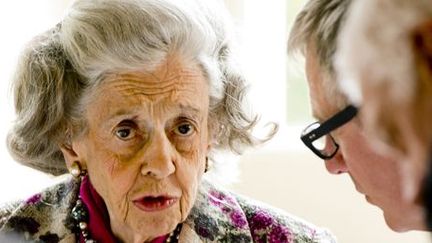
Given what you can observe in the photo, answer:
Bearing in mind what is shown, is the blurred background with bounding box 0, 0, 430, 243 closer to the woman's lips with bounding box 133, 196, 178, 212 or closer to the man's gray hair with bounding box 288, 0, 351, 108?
the woman's lips with bounding box 133, 196, 178, 212

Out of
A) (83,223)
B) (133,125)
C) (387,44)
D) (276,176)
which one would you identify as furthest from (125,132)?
(387,44)

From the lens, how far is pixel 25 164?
6.93ft

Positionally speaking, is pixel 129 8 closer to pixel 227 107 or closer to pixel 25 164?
pixel 227 107

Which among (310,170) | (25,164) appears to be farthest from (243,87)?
(310,170)

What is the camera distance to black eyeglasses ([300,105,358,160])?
1223mm

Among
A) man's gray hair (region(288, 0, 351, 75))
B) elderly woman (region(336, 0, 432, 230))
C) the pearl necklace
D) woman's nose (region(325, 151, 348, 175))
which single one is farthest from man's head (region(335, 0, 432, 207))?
the pearl necklace

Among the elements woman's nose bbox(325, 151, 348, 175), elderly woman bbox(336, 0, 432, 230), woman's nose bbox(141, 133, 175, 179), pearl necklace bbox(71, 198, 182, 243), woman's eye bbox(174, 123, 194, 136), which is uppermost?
elderly woman bbox(336, 0, 432, 230)

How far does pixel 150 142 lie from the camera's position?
1.85 meters

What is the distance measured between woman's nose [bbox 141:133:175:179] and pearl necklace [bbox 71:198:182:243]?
22 cm

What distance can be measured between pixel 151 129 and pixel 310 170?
1.10m

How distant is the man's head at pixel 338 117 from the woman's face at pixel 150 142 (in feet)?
1.87

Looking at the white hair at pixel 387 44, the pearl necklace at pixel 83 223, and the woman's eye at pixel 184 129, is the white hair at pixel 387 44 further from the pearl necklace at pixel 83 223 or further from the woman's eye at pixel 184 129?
the pearl necklace at pixel 83 223

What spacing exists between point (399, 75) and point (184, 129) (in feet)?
4.07

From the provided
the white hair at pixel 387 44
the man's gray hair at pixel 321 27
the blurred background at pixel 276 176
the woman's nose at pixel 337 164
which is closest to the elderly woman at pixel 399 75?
the white hair at pixel 387 44
